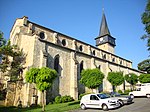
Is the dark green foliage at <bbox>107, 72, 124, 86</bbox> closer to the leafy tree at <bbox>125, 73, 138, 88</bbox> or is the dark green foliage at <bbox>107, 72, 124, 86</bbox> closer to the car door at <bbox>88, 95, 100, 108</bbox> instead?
the leafy tree at <bbox>125, 73, 138, 88</bbox>

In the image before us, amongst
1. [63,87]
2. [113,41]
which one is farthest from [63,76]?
[113,41]

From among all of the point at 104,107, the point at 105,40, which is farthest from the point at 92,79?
the point at 105,40

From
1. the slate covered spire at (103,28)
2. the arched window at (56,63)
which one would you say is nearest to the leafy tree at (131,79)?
the slate covered spire at (103,28)

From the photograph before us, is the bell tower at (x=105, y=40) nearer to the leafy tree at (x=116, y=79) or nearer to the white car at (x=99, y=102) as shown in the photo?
the leafy tree at (x=116, y=79)

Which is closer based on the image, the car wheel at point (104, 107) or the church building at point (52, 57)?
the car wheel at point (104, 107)

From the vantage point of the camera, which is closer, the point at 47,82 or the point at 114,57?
the point at 47,82

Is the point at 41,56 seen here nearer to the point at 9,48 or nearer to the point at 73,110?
the point at 9,48

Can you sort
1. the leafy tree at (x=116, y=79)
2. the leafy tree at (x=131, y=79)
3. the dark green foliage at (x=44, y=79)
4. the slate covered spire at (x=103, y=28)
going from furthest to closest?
the slate covered spire at (x=103, y=28)
the leafy tree at (x=131, y=79)
the leafy tree at (x=116, y=79)
the dark green foliage at (x=44, y=79)

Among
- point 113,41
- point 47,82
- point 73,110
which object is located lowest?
point 73,110

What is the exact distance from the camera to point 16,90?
79.9 feet

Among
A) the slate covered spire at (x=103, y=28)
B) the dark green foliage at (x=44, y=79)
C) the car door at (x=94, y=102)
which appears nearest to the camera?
the car door at (x=94, y=102)

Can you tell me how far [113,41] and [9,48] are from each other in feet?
129

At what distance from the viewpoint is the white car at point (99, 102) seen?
1536 centimetres

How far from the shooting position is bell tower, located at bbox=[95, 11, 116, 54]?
53263 mm
